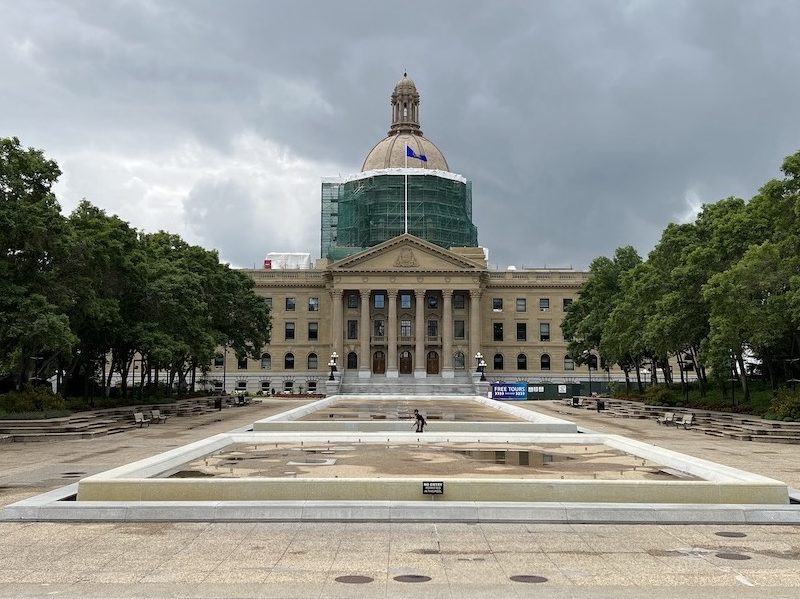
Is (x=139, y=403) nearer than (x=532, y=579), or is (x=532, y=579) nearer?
(x=532, y=579)

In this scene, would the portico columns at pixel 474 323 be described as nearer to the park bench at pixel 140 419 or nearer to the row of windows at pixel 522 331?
the row of windows at pixel 522 331

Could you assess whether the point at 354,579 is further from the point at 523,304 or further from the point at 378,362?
the point at 523,304

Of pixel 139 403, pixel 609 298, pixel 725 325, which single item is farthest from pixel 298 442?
pixel 609 298

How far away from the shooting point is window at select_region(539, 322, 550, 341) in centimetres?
11312

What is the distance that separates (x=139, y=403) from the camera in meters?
54.4

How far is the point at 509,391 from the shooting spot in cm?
8269

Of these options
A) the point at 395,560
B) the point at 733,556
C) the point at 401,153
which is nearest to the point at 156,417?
the point at 395,560

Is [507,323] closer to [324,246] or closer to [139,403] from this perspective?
[324,246]

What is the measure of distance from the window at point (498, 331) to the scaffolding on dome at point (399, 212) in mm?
13215

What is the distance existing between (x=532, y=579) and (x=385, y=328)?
9637 cm

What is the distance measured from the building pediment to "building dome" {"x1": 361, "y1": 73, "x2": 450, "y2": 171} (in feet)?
72.5

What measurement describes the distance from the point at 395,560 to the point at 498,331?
4031 inches

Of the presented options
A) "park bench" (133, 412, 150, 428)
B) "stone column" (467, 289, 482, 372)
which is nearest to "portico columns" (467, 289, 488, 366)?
"stone column" (467, 289, 482, 372)

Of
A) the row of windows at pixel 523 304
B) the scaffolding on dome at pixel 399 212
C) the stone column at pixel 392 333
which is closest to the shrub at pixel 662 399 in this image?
the stone column at pixel 392 333
